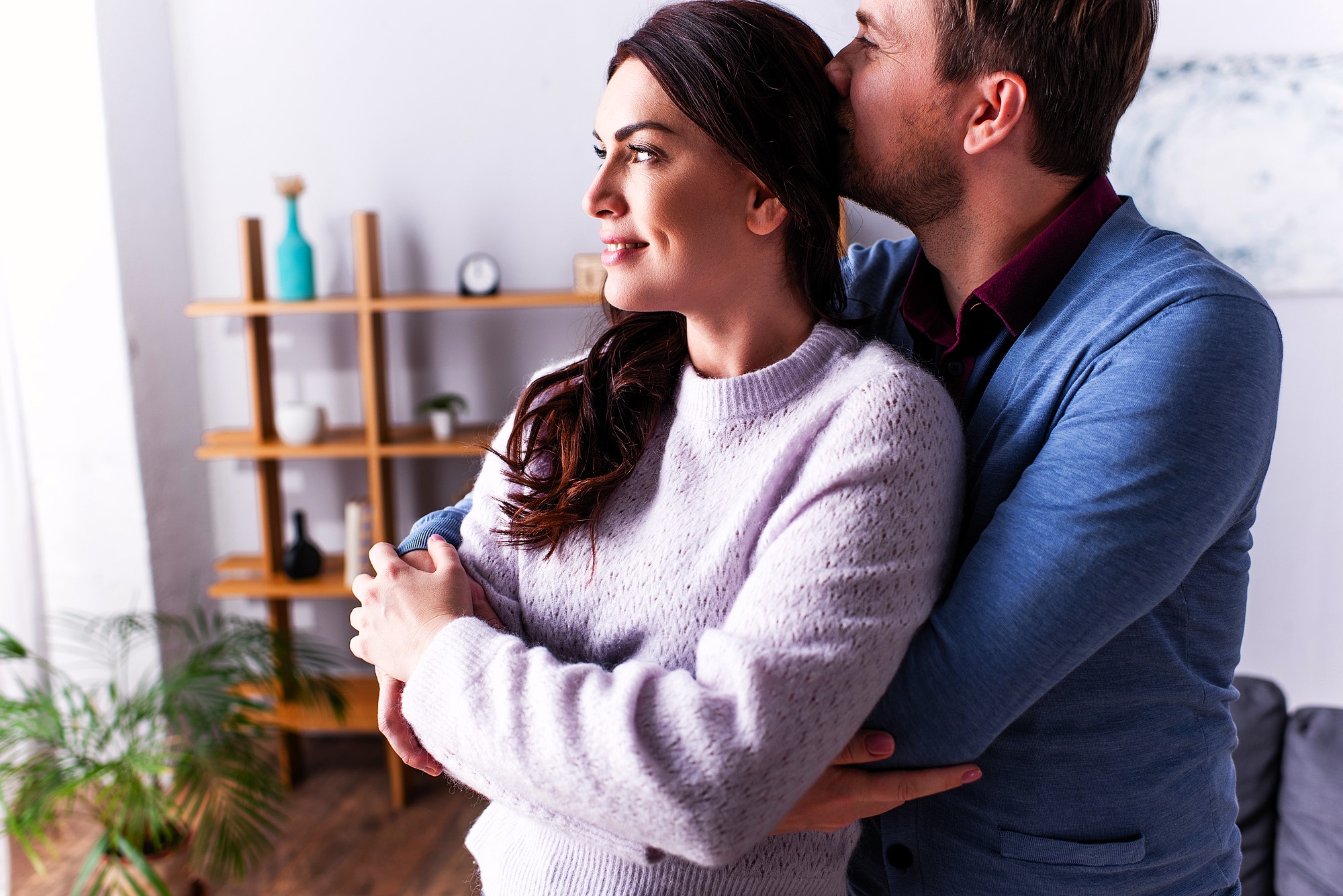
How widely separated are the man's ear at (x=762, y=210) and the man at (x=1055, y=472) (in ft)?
0.51

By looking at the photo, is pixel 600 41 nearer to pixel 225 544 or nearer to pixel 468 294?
pixel 468 294

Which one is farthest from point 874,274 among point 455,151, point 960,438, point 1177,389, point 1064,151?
point 455,151

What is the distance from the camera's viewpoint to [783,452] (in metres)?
1.01

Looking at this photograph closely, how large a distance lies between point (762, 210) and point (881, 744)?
0.59 m

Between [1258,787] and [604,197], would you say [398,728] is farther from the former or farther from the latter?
[1258,787]

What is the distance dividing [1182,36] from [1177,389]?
9.24ft

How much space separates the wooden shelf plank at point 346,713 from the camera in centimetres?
328

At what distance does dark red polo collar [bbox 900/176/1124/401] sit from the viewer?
114 centimetres

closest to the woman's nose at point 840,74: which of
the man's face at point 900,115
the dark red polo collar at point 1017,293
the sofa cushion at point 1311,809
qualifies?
the man's face at point 900,115

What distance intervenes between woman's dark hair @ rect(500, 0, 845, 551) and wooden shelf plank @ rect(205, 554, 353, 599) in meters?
2.24

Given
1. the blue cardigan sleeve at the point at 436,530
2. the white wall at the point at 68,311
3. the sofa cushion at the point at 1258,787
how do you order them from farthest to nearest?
the white wall at the point at 68,311 < the sofa cushion at the point at 1258,787 < the blue cardigan sleeve at the point at 436,530

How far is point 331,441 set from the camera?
11.1 feet

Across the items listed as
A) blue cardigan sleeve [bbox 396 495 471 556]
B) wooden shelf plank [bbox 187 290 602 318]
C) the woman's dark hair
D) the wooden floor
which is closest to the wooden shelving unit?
wooden shelf plank [bbox 187 290 602 318]

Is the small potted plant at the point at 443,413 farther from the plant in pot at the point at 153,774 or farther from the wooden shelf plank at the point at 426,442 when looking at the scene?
the plant in pot at the point at 153,774
